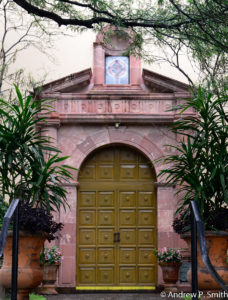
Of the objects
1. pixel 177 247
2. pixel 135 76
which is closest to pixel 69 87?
pixel 135 76

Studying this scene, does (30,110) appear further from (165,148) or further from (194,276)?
(165,148)

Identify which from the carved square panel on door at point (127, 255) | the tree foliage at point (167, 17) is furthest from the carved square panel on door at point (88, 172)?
the tree foliage at point (167, 17)

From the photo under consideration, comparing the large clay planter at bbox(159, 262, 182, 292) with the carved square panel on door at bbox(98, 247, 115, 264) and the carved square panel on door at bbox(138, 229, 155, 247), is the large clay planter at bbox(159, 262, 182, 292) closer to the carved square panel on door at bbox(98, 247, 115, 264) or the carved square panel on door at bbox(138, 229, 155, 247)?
the carved square panel on door at bbox(138, 229, 155, 247)

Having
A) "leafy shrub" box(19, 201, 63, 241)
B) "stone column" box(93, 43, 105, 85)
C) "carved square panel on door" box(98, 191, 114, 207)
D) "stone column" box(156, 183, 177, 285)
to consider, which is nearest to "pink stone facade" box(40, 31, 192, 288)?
"stone column" box(156, 183, 177, 285)

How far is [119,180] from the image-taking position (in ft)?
38.1

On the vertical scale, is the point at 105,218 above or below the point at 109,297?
above

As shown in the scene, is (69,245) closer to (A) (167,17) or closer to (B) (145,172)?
(B) (145,172)

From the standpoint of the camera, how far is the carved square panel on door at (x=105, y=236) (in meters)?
11.4

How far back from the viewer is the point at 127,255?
11.4 meters

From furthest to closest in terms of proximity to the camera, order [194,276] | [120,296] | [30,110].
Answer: [120,296]
[30,110]
[194,276]

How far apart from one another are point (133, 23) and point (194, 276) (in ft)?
12.2

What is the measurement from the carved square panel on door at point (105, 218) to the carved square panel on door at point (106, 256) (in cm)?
53

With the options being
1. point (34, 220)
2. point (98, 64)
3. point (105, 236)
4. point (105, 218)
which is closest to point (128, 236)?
point (105, 236)

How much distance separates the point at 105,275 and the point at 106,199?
5.28 ft
